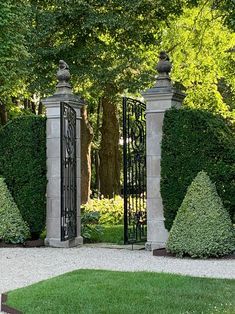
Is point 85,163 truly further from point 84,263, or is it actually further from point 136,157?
point 84,263

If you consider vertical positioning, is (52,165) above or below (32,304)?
above

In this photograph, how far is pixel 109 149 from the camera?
20.7 meters

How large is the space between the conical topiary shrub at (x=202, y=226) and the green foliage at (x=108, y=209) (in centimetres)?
653

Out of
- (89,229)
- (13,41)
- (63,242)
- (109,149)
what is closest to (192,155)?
(63,242)

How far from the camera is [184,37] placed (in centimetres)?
1817

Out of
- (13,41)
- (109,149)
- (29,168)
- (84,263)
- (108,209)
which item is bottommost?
(84,263)

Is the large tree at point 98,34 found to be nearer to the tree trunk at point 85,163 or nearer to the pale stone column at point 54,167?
the tree trunk at point 85,163

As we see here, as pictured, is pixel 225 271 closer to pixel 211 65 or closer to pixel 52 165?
pixel 52 165

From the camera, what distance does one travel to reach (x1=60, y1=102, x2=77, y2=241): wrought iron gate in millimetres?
11164

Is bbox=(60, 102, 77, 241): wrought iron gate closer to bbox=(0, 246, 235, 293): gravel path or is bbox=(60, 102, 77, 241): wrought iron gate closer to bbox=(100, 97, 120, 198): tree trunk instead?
bbox=(0, 246, 235, 293): gravel path

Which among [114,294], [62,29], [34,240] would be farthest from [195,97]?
[114,294]

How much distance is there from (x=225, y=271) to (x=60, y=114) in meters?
4.95

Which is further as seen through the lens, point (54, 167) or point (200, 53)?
point (200, 53)

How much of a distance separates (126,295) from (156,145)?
197 inches
